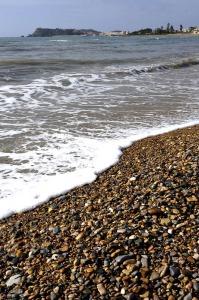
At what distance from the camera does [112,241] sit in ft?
11.9

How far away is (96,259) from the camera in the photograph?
134 inches

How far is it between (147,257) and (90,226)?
94cm

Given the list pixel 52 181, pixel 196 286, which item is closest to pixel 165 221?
pixel 196 286

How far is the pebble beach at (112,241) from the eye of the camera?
3084mm

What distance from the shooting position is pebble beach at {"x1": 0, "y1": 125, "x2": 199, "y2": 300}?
3084mm

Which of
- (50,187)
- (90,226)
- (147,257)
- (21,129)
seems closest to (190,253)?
(147,257)

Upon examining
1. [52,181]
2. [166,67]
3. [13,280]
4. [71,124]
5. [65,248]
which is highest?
[166,67]

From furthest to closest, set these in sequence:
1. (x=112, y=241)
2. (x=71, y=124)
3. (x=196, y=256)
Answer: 1. (x=71, y=124)
2. (x=112, y=241)
3. (x=196, y=256)

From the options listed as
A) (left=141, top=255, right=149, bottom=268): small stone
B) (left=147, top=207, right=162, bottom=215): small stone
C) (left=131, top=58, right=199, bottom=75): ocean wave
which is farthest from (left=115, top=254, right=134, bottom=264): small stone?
(left=131, top=58, right=199, bottom=75): ocean wave

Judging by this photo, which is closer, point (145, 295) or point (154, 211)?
point (145, 295)

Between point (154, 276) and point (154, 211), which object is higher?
point (154, 211)

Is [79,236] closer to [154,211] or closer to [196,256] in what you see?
[154,211]

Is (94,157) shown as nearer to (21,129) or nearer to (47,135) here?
(47,135)

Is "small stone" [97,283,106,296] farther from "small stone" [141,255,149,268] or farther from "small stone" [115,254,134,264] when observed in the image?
"small stone" [141,255,149,268]
